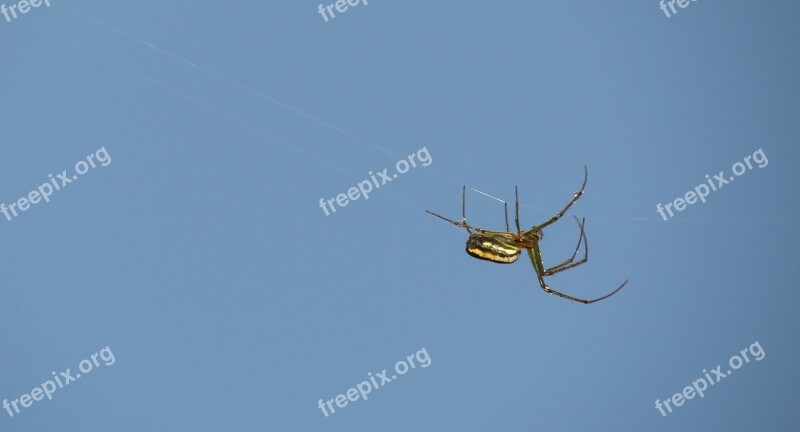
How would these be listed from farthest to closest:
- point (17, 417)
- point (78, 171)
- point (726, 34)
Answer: point (726, 34)
point (17, 417)
point (78, 171)

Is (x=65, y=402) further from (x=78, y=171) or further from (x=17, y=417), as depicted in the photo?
(x=78, y=171)

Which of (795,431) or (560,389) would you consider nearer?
(795,431)

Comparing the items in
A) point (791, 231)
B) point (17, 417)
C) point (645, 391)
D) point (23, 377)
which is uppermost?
point (23, 377)

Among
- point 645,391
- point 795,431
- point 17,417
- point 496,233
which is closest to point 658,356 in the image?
point 645,391

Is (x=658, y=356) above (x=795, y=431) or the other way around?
above

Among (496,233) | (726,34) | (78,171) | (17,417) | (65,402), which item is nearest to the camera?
(496,233)

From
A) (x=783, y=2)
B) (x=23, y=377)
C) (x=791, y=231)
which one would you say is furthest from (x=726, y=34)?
(x=23, y=377)
